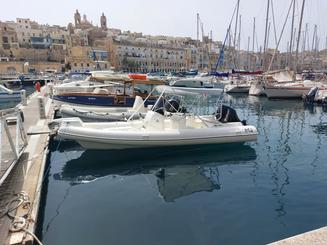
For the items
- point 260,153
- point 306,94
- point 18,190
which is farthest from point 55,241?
point 306,94

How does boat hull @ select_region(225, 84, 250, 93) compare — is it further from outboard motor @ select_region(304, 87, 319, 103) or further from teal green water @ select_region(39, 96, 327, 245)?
teal green water @ select_region(39, 96, 327, 245)

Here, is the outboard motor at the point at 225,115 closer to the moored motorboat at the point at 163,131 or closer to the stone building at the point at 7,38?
the moored motorboat at the point at 163,131

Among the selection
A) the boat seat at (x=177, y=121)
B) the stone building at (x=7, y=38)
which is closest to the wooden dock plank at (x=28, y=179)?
the boat seat at (x=177, y=121)

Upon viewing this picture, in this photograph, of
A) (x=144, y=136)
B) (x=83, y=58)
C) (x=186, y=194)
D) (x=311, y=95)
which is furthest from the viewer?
(x=83, y=58)

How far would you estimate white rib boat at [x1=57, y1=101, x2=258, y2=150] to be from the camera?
10031 millimetres

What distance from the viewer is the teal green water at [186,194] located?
5.93m

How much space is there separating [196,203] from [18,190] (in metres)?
4.38

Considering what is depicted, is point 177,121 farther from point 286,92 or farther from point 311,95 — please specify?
point 286,92

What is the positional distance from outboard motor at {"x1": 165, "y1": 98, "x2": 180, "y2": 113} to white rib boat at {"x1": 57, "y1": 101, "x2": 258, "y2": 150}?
0.30 meters

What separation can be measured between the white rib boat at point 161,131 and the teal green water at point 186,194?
0.62 meters

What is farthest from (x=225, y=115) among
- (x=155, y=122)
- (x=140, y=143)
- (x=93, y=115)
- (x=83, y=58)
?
(x=83, y=58)

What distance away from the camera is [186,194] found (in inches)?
307

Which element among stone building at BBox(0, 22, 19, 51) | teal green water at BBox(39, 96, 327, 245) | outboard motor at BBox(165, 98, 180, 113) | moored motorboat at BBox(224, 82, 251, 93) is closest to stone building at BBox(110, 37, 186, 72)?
stone building at BBox(0, 22, 19, 51)

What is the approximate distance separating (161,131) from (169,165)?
1.35m
